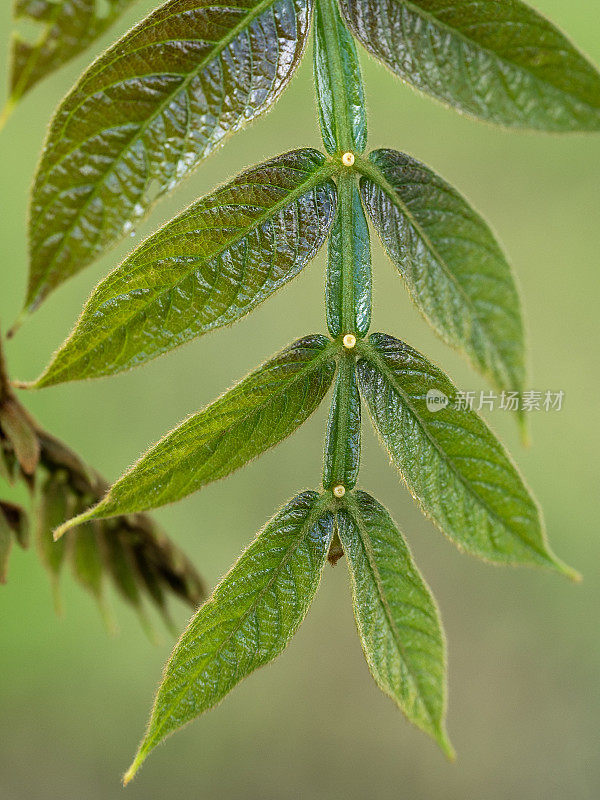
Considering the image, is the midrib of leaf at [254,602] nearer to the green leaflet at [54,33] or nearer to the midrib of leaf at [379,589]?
the midrib of leaf at [379,589]

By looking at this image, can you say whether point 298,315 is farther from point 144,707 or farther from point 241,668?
point 241,668

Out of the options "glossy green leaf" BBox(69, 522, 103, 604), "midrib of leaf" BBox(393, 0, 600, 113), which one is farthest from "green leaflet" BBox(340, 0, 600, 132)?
"glossy green leaf" BBox(69, 522, 103, 604)

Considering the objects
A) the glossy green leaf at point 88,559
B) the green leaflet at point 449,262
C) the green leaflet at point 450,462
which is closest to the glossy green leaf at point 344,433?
the green leaflet at point 450,462

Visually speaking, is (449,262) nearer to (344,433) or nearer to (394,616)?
(344,433)

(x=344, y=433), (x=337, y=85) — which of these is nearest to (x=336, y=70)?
(x=337, y=85)

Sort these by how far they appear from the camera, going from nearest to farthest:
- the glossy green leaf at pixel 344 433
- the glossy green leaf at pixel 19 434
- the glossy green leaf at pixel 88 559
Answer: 1. the glossy green leaf at pixel 344 433
2. the glossy green leaf at pixel 19 434
3. the glossy green leaf at pixel 88 559

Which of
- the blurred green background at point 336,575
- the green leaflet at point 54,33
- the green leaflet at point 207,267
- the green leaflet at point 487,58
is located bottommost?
the blurred green background at point 336,575

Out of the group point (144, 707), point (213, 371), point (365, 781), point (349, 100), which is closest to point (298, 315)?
point (213, 371)
